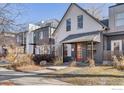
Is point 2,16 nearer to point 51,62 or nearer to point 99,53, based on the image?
point 51,62

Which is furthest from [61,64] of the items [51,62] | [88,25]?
[88,25]

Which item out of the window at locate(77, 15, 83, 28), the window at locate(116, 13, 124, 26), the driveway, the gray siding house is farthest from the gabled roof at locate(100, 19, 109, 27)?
the driveway

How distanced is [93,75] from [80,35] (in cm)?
316

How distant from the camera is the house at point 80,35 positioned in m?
9.39

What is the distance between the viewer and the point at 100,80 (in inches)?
309

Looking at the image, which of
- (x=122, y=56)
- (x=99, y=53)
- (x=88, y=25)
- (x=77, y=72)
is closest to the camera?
(x=77, y=72)

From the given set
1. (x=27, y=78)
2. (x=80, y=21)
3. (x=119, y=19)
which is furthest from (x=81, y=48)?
(x=27, y=78)

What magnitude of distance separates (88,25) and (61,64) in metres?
2.89

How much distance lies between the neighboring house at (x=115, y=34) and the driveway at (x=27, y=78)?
2101 mm

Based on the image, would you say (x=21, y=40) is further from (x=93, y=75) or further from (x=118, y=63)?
(x=118, y=63)

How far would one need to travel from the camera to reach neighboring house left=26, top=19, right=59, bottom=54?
8492 millimetres

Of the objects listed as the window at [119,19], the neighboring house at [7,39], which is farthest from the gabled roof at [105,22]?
the neighboring house at [7,39]

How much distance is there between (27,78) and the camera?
26.5ft

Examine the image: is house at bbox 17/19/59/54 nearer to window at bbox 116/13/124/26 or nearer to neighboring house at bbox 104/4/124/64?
neighboring house at bbox 104/4/124/64
